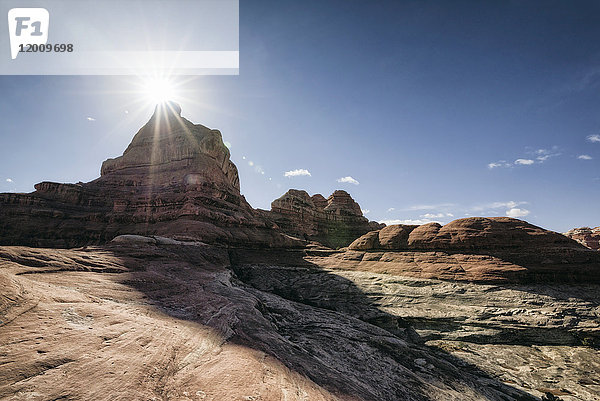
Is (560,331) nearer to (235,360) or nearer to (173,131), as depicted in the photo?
(235,360)

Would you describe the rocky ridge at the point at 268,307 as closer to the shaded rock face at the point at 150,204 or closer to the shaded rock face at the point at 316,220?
the shaded rock face at the point at 150,204

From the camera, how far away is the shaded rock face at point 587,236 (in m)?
64.7

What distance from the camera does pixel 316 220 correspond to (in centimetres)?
5900

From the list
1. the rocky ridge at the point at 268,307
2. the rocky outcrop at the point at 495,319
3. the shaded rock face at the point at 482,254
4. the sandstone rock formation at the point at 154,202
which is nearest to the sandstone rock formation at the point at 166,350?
the rocky ridge at the point at 268,307

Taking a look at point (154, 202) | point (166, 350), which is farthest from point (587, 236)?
point (154, 202)

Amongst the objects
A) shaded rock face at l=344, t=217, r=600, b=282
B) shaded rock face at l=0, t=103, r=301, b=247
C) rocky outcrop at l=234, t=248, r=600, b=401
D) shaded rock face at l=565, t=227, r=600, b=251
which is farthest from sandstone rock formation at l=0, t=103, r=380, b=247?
shaded rock face at l=565, t=227, r=600, b=251

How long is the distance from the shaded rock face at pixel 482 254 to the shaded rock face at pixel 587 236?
7017 centimetres

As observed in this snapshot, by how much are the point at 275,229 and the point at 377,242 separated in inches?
595

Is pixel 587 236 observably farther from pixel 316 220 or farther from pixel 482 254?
pixel 482 254

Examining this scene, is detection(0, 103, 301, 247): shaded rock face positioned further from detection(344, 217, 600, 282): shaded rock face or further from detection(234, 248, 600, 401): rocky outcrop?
detection(344, 217, 600, 282): shaded rock face

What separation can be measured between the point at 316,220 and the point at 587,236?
256ft

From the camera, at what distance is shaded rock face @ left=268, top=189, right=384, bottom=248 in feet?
174

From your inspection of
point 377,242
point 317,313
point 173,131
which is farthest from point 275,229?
point 173,131

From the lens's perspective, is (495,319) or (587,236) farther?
(587,236)
